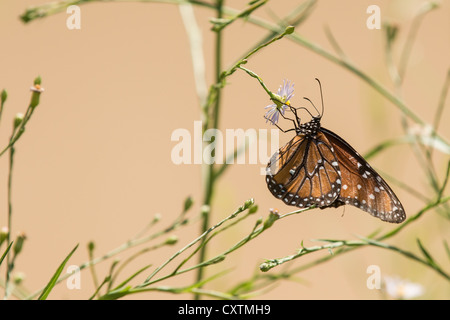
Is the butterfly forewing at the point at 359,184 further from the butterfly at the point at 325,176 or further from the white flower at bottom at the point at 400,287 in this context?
the white flower at bottom at the point at 400,287

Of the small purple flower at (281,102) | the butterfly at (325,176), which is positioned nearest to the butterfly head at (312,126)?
the butterfly at (325,176)

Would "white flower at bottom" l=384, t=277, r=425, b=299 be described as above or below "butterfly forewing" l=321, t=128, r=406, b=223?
below

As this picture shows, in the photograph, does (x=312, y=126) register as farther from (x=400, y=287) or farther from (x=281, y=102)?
(x=400, y=287)

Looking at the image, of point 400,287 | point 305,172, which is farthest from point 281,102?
point 400,287

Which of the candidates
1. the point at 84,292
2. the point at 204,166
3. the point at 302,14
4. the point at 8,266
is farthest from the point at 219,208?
the point at 84,292

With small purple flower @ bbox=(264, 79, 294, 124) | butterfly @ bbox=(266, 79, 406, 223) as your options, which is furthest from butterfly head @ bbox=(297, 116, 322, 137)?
small purple flower @ bbox=(264, 79, 294, 124)

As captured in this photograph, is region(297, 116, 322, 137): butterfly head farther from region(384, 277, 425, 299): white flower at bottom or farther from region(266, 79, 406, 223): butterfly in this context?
region(384, 277, 425, 299): white flower at bottom
